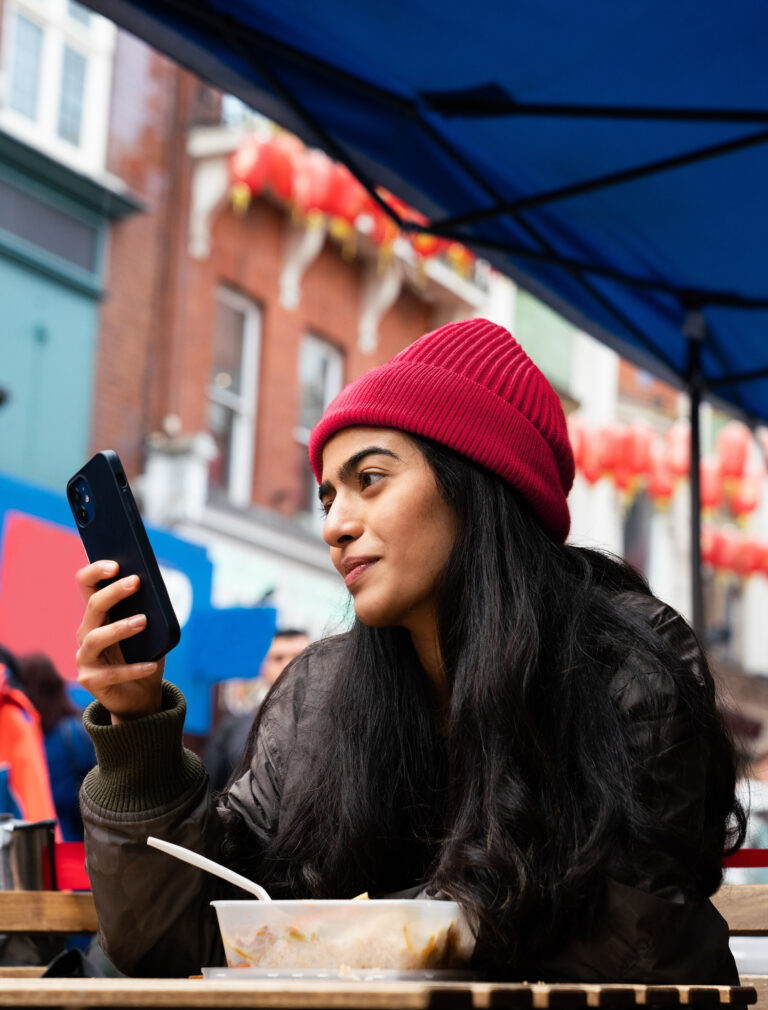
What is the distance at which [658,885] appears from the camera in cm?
166

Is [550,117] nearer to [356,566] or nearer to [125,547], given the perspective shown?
[356,566]

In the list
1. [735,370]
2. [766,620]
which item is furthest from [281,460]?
[766,620]

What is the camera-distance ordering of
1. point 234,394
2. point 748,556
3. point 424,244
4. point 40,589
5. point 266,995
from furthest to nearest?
point 748,556 → point 234,394 → point 424,244 → point 40,589 → point 266,995

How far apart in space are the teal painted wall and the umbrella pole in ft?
22.8

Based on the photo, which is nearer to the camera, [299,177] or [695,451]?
[695,451]

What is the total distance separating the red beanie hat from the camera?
80.3 inches

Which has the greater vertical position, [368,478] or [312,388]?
[312,388]

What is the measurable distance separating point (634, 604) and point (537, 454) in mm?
274

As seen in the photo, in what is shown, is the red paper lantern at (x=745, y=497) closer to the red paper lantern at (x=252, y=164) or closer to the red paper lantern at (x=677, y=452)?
the red paper lantern at (x=677, y=452)

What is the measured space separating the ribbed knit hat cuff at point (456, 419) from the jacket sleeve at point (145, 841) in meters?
0.52

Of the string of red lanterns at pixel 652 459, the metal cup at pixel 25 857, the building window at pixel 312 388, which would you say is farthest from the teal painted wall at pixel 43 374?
the metal cup at pixel 25 857

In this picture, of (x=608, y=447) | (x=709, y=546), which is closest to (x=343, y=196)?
(x=608, y=447)

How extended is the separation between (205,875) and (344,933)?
51 centimetres

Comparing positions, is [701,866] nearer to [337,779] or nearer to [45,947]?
[337,779]
